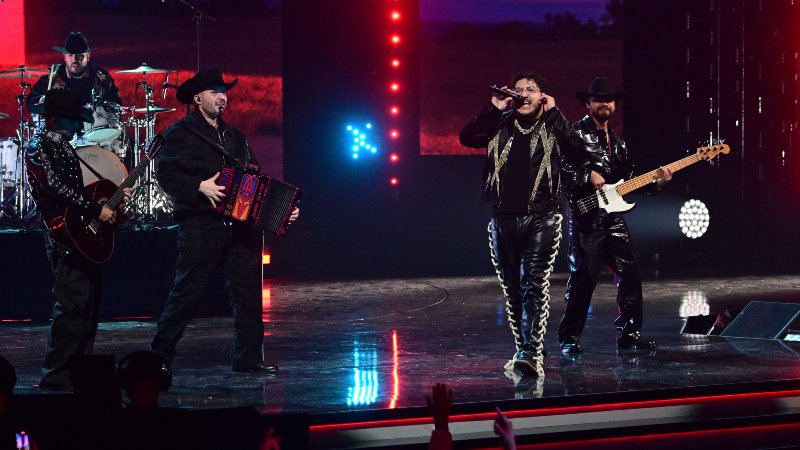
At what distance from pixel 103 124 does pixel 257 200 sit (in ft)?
15.9

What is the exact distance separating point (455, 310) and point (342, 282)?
2852mm

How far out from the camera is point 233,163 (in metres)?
6.70

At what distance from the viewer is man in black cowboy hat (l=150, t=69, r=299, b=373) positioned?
6602 mm

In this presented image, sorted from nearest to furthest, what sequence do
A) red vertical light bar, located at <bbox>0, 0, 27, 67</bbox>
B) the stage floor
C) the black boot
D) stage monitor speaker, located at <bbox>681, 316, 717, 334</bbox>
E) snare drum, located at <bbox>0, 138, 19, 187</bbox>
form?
1. the stage floor
2. the black boot
3. stage monitor speaker, located at <bbox>681, 316, 717, 334</bbox>
4. snare drum, located at <bbox>0, 138, 19, 187</bbox>
5. red vertical light bar, located at <bbox>0, 0, 27, 67</bbox>

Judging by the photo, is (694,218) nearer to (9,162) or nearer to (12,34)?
(9,162)

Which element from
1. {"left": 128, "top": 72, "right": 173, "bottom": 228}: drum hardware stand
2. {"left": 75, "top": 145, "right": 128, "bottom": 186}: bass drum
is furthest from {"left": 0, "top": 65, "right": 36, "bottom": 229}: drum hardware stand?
{"left": 75, "top": 145, "right": 128, "bottom": 186}: bass drum

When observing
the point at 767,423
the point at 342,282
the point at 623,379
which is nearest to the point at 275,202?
the point at 623,379

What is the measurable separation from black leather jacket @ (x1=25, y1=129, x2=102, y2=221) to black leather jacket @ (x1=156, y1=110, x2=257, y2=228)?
0.45m

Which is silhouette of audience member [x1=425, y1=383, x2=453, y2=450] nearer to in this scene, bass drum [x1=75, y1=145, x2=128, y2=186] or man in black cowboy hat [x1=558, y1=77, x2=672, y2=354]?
man in black cowboy hat [x1=558, y1=77, x2=672, y2=354]

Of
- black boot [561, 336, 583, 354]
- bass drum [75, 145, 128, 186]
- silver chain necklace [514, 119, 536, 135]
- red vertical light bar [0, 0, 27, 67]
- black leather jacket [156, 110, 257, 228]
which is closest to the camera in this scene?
black leather jacket [156, 110, 257, 228]

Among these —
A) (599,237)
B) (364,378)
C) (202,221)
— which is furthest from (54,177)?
(599,237)

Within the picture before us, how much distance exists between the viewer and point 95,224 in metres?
6.46

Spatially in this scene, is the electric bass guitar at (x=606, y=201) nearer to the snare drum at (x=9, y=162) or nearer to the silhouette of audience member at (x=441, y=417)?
the silhouette of audience member at (x=441, y=417)

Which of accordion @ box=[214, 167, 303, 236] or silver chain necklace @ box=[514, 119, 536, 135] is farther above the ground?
silver chain necklace @ box=[514, 119, 536, 135]
